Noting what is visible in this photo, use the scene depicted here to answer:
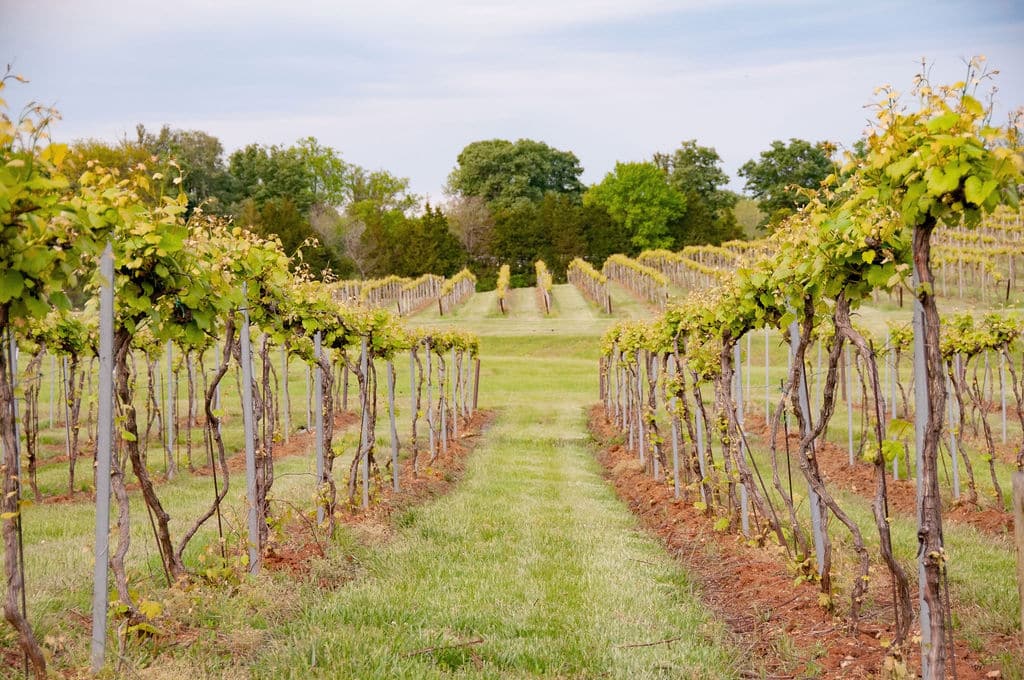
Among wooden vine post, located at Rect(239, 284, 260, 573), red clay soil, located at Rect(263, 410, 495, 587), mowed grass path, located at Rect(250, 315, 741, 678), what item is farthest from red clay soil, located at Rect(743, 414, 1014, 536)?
wooden vine post, located at Rect(239, 284, 260, 573)

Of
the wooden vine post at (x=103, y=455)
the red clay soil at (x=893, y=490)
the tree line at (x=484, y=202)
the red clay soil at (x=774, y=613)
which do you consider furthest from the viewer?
the tree line at (x=484, y=202)

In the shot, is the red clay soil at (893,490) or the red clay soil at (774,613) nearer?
the red clay soil at (774,613)

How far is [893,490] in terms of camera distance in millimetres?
10227

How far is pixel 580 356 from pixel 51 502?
24914 mm

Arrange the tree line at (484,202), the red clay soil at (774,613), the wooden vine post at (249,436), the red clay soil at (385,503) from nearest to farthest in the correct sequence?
the red clay soil at (774,613), the wooden vine post at (249,436), the red clay soil at (385,503), the tree line at (484,202)

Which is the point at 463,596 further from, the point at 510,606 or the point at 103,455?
the point at 103,455

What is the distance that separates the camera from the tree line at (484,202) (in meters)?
59.0

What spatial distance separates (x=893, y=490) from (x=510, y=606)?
689cm

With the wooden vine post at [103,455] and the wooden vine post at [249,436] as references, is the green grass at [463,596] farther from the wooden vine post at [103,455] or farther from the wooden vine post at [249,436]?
the wooden vine post at [249,436]

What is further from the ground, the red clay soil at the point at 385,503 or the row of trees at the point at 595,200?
the row of trees at the point at 595,200

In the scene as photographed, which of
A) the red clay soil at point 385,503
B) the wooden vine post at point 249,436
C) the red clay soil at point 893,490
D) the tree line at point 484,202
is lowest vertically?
the red clay soil at point 893,490

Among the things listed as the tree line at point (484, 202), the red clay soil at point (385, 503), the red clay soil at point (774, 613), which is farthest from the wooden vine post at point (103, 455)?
the tree line at point (484, 202)

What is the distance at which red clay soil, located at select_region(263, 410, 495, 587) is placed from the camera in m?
6.17

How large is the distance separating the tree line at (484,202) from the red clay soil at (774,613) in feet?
159
